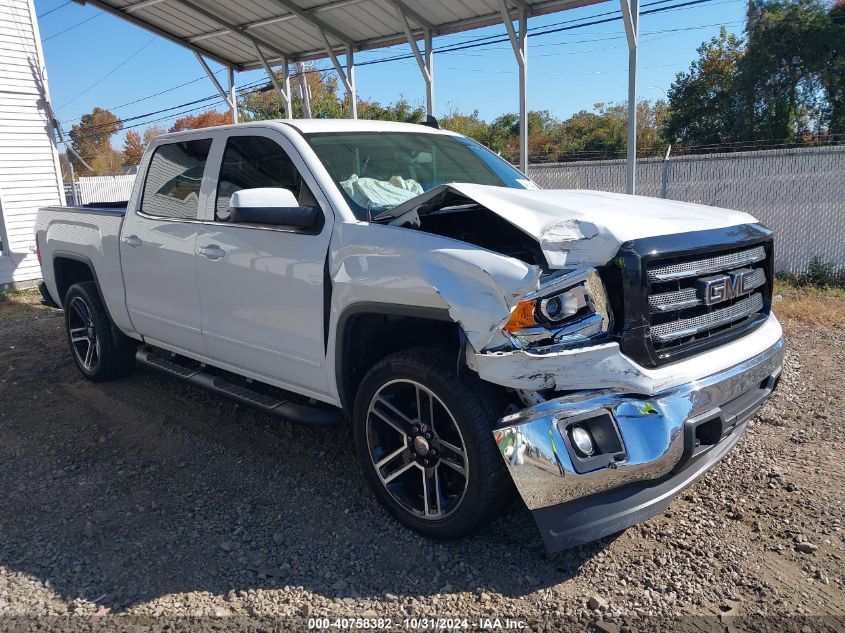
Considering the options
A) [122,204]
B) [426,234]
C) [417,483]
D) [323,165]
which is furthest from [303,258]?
[122,204]

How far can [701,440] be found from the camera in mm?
2777

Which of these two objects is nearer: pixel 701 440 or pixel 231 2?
pixel 701 440

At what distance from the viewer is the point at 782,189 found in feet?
33.2

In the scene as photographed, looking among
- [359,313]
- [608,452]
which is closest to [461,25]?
[359,313]

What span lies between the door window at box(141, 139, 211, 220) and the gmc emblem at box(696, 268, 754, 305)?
3.17 metres

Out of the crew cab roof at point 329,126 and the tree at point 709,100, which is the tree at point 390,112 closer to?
the tree at point 709,100

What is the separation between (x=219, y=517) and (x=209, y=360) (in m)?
1.28

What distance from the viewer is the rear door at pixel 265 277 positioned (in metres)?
3.55

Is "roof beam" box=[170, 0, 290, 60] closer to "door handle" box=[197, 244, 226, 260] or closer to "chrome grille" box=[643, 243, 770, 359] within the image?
"door handle" box=[197, 244, 226, 260]

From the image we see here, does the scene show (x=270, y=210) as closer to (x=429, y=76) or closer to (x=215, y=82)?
(x=429, y=76)

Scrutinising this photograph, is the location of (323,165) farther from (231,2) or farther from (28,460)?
(231,2)

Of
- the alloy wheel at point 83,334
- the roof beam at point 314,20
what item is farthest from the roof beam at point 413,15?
the alloy wheel at point 83,334

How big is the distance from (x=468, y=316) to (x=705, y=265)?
1.14m

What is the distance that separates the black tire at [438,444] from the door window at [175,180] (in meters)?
2.07
